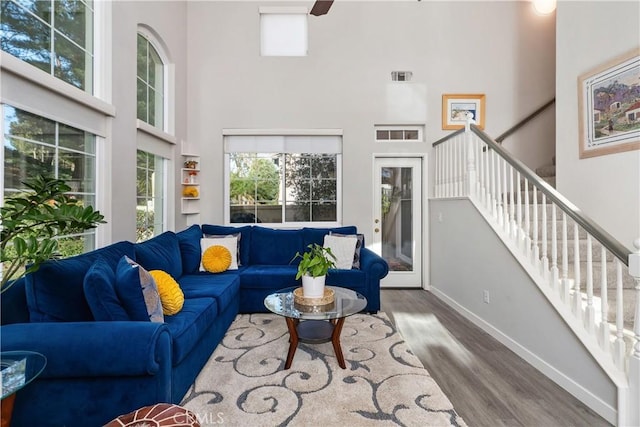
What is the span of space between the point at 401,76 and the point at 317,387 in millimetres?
4182

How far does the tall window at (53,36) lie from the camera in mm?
1954

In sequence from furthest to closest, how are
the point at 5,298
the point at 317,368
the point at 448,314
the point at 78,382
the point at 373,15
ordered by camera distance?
the point at 373,15
the point at 448,314
the point at 317,368
the point at 5,298
the point at 78,382

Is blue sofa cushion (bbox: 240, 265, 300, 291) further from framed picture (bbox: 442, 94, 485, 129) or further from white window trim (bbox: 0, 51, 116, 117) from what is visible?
framed picture (bbox: 442, 94, 485, 129)

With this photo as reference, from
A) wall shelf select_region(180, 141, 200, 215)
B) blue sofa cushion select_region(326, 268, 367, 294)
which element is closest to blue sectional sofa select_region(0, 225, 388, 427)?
blue sofa cushion select_region(326, 268, 367, 294)

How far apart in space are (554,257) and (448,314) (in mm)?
1466

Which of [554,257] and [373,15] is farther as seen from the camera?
[373,15]

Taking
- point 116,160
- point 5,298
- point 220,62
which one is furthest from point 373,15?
point 5,298

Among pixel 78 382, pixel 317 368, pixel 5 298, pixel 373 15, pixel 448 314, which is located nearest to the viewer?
pixel 78 382

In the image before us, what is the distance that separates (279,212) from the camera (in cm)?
454

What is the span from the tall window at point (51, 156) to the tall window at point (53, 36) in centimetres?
40

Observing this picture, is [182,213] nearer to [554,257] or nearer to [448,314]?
[448,314]

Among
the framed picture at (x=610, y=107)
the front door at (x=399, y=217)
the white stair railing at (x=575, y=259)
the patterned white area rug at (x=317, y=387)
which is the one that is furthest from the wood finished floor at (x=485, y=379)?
the framed picture at (x=610, y=107)

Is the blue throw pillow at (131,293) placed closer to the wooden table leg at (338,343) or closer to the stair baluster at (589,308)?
the wooden table leg at (338,343)

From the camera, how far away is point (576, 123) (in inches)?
130
